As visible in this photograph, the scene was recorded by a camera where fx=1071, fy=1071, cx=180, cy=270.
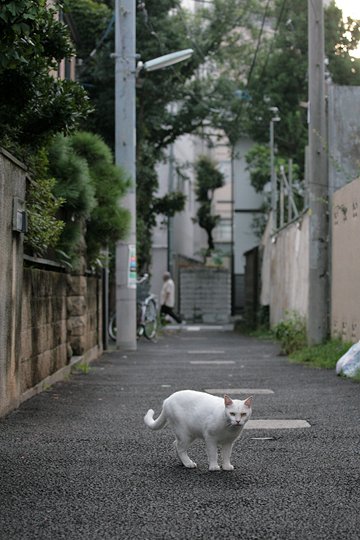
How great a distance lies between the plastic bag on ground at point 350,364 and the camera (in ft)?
41.2

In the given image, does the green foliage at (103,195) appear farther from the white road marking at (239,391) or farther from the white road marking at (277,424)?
the white road marking at (277,424)

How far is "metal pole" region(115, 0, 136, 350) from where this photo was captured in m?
20.5

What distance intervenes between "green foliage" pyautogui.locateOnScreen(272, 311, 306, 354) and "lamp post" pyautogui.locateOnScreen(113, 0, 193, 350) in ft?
9.95

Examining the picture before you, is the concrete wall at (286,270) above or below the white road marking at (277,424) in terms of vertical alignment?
above

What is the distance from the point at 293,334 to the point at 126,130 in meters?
5.22

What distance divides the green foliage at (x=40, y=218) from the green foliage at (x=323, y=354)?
5.01m

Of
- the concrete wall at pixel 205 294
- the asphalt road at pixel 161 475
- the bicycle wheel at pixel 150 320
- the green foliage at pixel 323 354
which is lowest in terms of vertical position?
the asphalt road at pixel 161 475

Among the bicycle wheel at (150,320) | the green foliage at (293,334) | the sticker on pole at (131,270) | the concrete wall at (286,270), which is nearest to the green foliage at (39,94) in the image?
the green foliage at (293,334)

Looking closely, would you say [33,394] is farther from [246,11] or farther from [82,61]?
[246,11]

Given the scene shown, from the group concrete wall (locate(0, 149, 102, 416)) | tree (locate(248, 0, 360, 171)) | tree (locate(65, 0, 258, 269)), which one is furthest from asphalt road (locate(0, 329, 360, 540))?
tree (locate(248, 0, 360, 171))

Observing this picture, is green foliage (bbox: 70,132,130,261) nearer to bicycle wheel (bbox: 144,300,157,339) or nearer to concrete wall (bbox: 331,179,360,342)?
concrete wall (bbox: 331,179,360,342)

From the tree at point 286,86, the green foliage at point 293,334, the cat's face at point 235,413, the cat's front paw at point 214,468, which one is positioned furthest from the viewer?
the tree at point 286,86

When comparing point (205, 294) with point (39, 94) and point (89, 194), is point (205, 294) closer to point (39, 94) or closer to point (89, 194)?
point (89, 194)

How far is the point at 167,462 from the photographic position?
658cm
